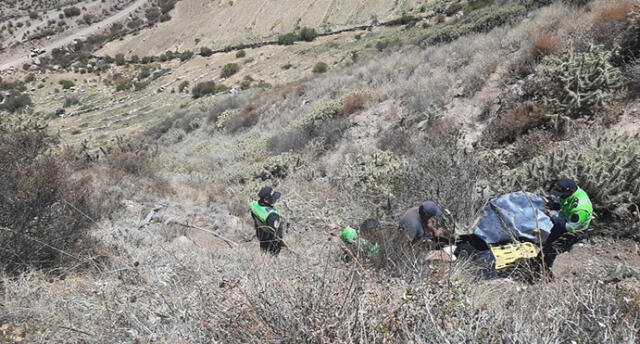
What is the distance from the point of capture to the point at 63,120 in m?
27.2

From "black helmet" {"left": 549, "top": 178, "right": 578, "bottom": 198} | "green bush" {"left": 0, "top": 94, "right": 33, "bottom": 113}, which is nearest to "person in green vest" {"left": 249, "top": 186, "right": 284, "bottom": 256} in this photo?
"black helmet" {"left": 549, "top": 178, "right": 578, "bottom": 198}

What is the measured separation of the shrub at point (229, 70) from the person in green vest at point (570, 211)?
28161mm

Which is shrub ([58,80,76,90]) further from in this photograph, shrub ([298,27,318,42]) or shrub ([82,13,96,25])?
shrub ([82,13,96,25])

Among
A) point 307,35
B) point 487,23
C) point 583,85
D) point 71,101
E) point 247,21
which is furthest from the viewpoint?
point 247,21

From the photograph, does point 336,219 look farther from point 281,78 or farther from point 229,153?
point 281,78

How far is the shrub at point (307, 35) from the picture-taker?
34.2m

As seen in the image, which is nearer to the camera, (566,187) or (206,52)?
(566,187)

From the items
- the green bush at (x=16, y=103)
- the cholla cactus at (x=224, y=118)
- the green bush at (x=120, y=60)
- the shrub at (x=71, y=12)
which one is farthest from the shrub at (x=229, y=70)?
the shrub at (x=71, y=12)

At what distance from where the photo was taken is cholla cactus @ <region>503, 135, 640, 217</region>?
4.78m

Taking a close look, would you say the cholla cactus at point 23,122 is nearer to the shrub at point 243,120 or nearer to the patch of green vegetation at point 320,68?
the shrub at point 243,120

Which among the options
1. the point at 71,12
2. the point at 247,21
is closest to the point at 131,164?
the point at 247,21

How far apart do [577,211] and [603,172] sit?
0.94 meters

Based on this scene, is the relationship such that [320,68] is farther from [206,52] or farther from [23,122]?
[206,52]

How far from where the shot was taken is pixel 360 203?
6.47 metres
